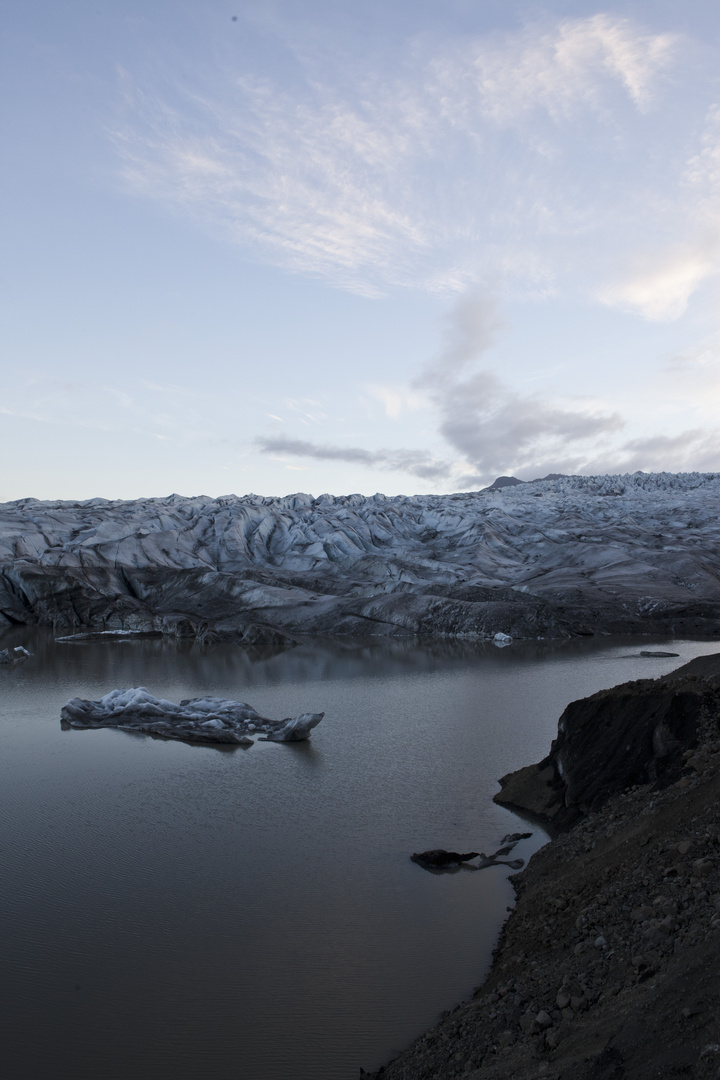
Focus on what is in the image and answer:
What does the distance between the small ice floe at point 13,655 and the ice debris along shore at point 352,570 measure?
11.0 metres

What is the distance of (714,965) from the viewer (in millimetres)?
4441

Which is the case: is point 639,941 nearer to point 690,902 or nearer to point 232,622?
point 690,902

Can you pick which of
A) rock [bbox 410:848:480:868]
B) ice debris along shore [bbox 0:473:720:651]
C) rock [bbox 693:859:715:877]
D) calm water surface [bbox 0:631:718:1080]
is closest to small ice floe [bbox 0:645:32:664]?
ice debris along shore [bbox 0:473:720:651]

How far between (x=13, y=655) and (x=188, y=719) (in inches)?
799

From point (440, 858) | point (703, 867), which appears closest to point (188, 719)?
point (440, 858)

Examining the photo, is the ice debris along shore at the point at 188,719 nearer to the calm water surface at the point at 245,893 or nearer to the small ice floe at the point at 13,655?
the calm water surface at the point at 245,893

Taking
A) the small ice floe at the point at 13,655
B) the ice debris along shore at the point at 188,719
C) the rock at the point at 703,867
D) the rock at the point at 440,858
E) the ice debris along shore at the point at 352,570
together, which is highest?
the ice debris along shore at the point at 352,570

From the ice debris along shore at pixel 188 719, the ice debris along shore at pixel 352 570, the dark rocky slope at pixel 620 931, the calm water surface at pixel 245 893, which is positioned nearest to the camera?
the dark rocky slope at pixel 620 931

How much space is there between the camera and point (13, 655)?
118 ft

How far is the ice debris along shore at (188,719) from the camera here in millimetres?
18766

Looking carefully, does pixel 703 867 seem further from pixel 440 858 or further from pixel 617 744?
pixel 440 858

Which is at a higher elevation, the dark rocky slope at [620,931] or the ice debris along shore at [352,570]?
the ice debris along shore at [352,570]

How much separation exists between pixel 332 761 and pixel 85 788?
5.59m

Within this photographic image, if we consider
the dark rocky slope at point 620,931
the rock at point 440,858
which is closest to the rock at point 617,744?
the dark rocky slope at point 620,931
